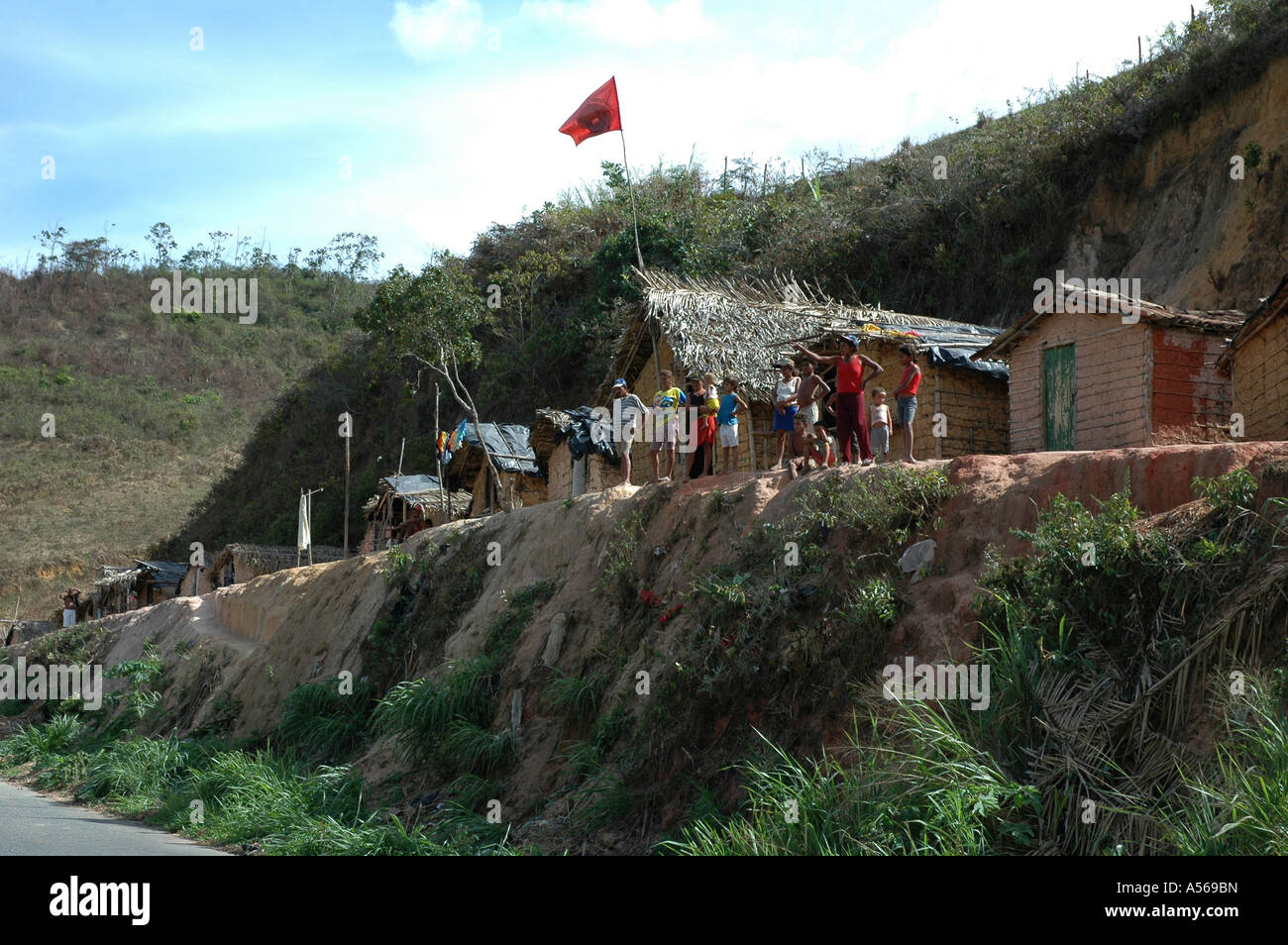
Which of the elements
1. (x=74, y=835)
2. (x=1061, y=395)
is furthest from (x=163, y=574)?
(x=1061, y=395)

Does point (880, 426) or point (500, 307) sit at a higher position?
point (500, 307)

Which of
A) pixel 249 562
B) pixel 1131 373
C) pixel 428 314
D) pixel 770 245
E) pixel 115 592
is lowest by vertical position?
pixel 115 592

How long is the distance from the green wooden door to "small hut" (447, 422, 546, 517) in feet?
34.2

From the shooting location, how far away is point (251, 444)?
4872 cm

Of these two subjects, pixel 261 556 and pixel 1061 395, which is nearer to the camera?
pixel 1061 395

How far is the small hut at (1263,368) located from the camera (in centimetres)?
1252

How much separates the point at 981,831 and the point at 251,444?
4620 centimetres

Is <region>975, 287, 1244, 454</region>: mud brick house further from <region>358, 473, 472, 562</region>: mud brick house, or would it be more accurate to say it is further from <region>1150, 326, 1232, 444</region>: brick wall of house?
<region>358, 473, 472, 562</region>: mud brick house

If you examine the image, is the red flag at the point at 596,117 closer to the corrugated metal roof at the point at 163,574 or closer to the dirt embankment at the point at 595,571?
the dirt embankment at the point at 595,571

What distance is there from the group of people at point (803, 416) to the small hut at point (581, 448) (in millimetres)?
6004

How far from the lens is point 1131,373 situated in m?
14.7

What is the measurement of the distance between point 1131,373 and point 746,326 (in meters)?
6.58

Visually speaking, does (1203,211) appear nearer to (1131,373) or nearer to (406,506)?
(1131,373)
